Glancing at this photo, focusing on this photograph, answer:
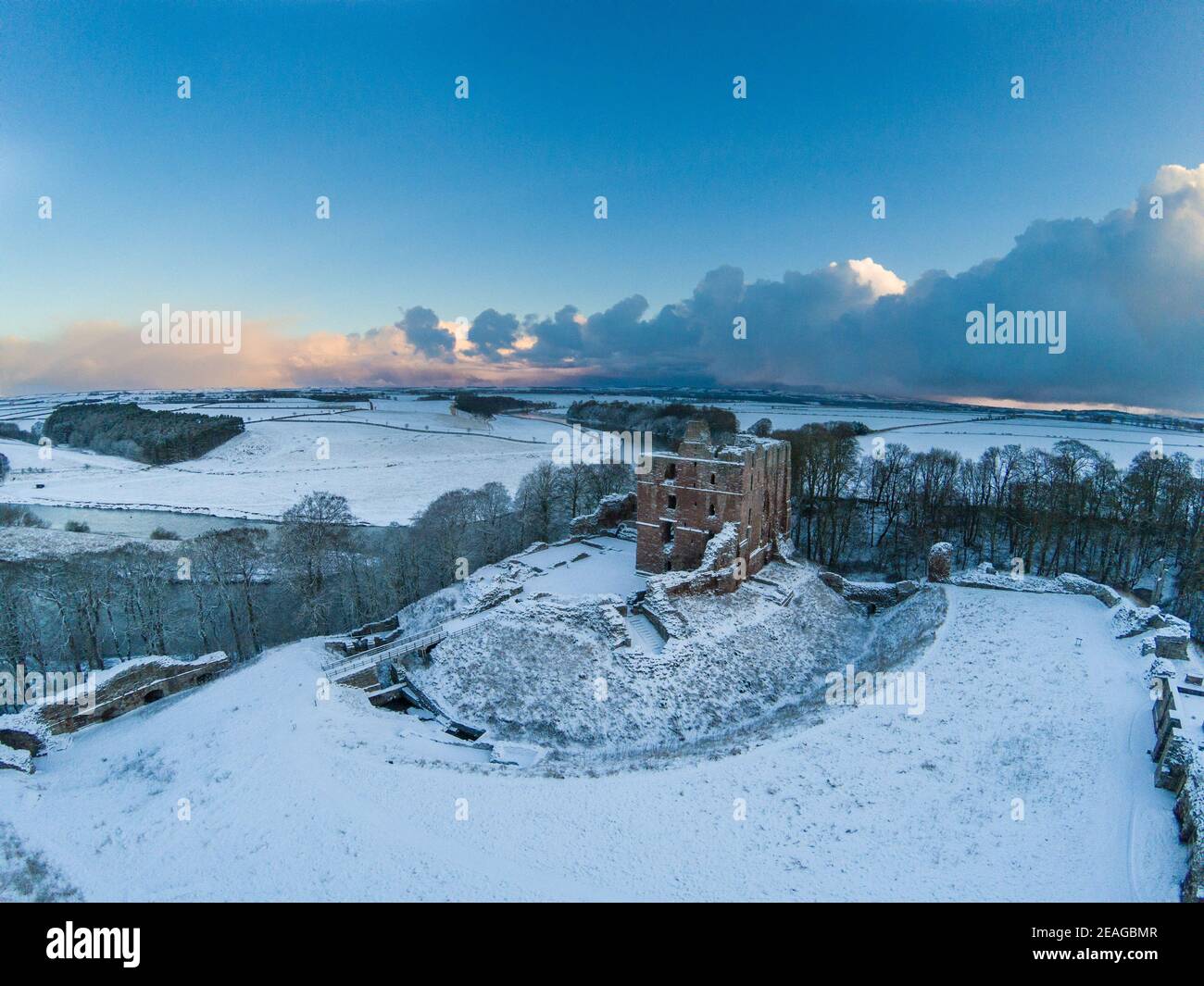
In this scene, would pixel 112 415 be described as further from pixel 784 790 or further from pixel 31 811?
pixel 784 790

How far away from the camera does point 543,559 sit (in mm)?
32938

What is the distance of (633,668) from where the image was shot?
77.5 ft

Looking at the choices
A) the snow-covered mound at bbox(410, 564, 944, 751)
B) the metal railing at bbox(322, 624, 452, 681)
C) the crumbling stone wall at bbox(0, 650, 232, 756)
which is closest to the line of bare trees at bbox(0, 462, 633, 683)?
the crumbling stone wall at bbox(0, 650, 232, 756)

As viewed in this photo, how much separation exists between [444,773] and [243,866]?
5379 mm

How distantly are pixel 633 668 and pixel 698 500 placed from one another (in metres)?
10.2

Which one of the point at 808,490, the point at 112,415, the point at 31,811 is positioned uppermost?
the point at 112,415

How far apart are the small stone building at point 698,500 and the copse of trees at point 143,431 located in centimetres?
7737

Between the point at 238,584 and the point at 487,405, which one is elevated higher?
the point at 487,405

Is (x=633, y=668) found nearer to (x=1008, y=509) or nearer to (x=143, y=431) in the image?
(x=1008, y=509)

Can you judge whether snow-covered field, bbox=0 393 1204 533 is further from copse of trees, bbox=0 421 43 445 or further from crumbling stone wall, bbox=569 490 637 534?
crumbling stone wall, bbox=569 490 637 534

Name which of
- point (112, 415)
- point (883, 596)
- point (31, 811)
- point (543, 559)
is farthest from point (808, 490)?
point (112, 415)

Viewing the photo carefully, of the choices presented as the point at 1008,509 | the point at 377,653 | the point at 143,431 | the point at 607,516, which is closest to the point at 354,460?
the point at 143,431

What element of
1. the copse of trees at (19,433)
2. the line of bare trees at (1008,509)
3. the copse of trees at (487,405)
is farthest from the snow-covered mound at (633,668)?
the copse of trees at (19,433)

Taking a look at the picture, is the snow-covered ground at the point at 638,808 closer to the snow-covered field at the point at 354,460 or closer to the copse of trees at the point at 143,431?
the snow-covered field at the point at 354,460
